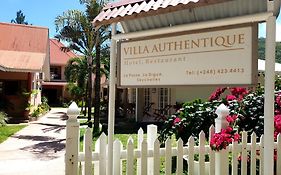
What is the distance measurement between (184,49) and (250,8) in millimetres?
813

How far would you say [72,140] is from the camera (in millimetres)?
4258

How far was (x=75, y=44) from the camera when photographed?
940 inches

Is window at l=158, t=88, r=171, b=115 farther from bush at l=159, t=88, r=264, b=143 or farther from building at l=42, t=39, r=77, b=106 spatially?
building at l=42, t=39, r=77, b=106

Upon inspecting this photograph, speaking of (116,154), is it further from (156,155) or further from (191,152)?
(191,152)

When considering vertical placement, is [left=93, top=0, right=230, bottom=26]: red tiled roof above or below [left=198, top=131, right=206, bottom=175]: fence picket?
above

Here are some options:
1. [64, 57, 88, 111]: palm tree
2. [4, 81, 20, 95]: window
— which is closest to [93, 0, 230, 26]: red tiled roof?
[4, 81, 20, 95]: window

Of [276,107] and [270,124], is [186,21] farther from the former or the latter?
[276,107]

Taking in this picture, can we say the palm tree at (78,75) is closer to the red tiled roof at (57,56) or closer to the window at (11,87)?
the red tiled roof at (57,56)

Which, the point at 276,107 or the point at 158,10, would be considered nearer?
the point at 158,10

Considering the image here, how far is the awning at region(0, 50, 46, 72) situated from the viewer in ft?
72.7

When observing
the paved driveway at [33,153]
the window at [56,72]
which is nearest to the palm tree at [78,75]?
the window at [56,72]

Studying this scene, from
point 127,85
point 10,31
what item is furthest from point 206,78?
point 10,31

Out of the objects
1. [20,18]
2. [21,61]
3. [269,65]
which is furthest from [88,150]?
[20,18]

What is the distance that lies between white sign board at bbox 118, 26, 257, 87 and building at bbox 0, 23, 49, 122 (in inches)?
709
